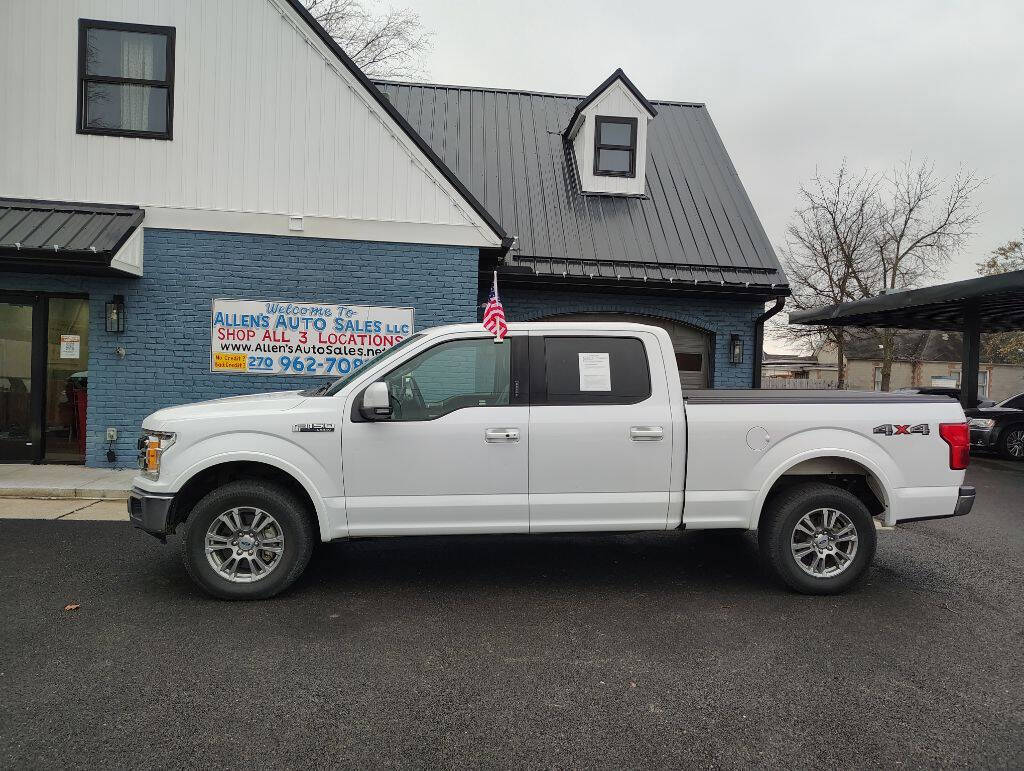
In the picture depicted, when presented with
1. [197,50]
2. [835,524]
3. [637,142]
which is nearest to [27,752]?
[835,524]

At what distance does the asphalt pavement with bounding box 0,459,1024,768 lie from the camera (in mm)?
3066

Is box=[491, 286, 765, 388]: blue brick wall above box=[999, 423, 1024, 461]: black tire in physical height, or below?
above

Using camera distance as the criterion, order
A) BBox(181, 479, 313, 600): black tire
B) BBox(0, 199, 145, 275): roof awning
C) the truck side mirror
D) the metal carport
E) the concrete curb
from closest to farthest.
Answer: the truck side mirror
BBox(181, 479, 313, 600): black tire
the concrete curb
BBox(0, 199, 145, 275): roof awning
the metal carport

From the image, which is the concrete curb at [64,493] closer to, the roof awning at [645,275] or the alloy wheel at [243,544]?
the alloy wheel at [243,544]

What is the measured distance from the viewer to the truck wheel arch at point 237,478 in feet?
15.6

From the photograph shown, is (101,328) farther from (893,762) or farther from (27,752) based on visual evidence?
(893,762)

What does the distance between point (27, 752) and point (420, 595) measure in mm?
2489

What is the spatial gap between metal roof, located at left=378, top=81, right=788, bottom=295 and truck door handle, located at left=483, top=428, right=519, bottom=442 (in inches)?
274

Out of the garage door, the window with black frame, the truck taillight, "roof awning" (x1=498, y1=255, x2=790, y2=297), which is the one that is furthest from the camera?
the garage door

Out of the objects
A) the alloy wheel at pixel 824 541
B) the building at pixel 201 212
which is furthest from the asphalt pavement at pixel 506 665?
the building at pixel 201 212

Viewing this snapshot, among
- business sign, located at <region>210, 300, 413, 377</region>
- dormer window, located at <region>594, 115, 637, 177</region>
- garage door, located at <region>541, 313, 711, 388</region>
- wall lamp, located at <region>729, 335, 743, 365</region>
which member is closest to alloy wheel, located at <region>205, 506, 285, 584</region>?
business sign, located at <region>210, 300, 413, 377</region>

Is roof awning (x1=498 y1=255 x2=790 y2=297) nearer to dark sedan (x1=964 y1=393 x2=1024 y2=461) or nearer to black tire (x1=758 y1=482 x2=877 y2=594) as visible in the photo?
dark sedan (x1=964 y1=393 x2=1024 y2=461)

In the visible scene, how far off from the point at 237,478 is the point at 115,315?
5.75 m

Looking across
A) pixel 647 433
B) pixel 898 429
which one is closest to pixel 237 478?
pixel 647 433
